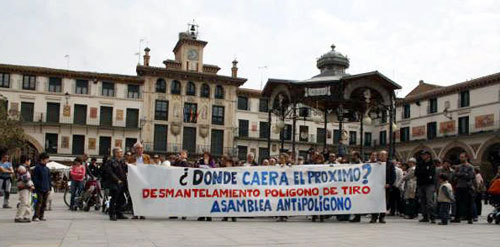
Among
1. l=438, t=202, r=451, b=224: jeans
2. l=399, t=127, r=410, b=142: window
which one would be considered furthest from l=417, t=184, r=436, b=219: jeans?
l=399, t=127, r=410, b=142: window

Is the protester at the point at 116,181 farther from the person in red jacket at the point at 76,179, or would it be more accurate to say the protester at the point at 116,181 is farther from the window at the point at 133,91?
the window at the point at 133,91

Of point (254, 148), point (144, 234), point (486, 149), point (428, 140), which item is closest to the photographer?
point (144, 234)

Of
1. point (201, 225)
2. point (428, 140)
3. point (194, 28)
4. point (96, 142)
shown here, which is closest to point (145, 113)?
point (96, 142)

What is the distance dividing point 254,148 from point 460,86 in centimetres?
2169

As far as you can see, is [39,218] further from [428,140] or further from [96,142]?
[428,140]

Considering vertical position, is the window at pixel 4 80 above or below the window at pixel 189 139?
above

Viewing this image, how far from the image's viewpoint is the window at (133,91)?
54219mm

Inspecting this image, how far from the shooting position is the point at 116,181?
1270 centimetres

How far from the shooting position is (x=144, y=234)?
9.34 metres

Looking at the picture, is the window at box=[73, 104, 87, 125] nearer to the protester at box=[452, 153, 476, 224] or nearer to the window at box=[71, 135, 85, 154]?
the window at box=[71, 135, 85, 154]

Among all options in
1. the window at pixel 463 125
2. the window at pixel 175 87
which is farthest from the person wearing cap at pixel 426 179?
the window at pixel 175 87

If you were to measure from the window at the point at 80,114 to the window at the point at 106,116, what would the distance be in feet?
5.27

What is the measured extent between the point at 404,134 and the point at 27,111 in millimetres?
37584

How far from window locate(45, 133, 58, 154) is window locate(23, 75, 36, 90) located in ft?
15.5
